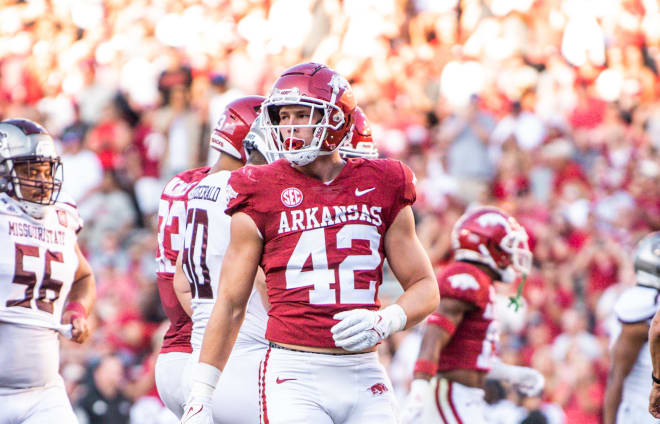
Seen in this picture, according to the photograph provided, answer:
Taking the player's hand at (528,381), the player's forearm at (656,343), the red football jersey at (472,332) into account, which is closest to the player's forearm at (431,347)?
the red football jersey at (472,332)

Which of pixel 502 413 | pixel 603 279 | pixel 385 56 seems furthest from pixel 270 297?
pixel 385 56

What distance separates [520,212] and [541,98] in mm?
2745

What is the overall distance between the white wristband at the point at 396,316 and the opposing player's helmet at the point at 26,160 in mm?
2271

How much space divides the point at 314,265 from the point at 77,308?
7.17ft

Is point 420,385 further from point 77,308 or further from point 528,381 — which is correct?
point 77,308

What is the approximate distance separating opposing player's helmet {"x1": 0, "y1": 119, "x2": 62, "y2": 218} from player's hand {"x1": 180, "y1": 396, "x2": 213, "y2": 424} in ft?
5.99

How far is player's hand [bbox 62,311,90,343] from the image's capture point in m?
5.91

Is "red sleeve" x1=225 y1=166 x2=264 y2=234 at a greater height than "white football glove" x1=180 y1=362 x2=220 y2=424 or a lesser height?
greater

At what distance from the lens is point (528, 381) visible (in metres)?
7.02

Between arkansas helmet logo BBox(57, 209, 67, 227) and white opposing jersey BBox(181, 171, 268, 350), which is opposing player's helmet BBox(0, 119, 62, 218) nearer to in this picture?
arkansas helmet logo BBox(57, 209, 67, 227)

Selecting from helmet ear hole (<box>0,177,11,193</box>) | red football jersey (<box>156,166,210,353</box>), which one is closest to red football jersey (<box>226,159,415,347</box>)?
red football jersey (<box>156,166,210,353</box>)

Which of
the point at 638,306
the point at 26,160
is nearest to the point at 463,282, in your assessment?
the point at 638,306

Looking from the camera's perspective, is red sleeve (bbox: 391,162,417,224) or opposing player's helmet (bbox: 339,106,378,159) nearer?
red sleeve (bbox: 391,162,417,224)

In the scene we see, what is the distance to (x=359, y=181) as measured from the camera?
14.8ft
